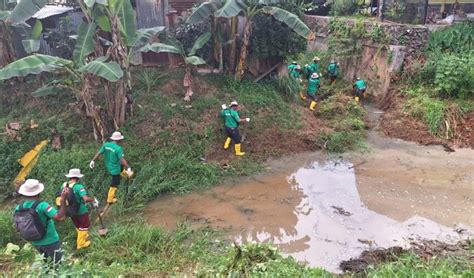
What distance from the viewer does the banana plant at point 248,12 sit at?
9883 millimetres

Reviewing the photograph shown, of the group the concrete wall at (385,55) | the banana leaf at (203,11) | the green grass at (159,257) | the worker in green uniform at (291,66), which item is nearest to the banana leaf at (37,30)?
the banana leaf at (203,11)

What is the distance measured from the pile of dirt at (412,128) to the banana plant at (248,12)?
3.70 metres

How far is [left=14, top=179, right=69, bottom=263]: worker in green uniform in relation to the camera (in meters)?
5.24

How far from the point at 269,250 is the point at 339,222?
7.83 ft

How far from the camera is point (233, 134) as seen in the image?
998 centimetres

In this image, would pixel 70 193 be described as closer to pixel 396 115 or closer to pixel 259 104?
pixel 259 104

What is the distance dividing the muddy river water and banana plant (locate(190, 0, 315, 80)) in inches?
135

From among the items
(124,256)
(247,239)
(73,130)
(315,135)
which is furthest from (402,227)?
(73,130)

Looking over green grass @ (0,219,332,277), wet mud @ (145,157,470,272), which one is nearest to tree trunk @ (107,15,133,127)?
wet mud @ (145,157,470,272)

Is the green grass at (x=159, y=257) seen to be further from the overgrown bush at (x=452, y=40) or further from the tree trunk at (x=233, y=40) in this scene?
the overgrown bush at (x=452, y=40)

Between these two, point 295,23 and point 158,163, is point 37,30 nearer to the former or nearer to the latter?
point 158,163

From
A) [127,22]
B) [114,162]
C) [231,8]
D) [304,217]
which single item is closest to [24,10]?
[127,22]

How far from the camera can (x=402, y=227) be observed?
718 centimetres

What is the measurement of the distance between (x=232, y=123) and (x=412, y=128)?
530 centimetres
